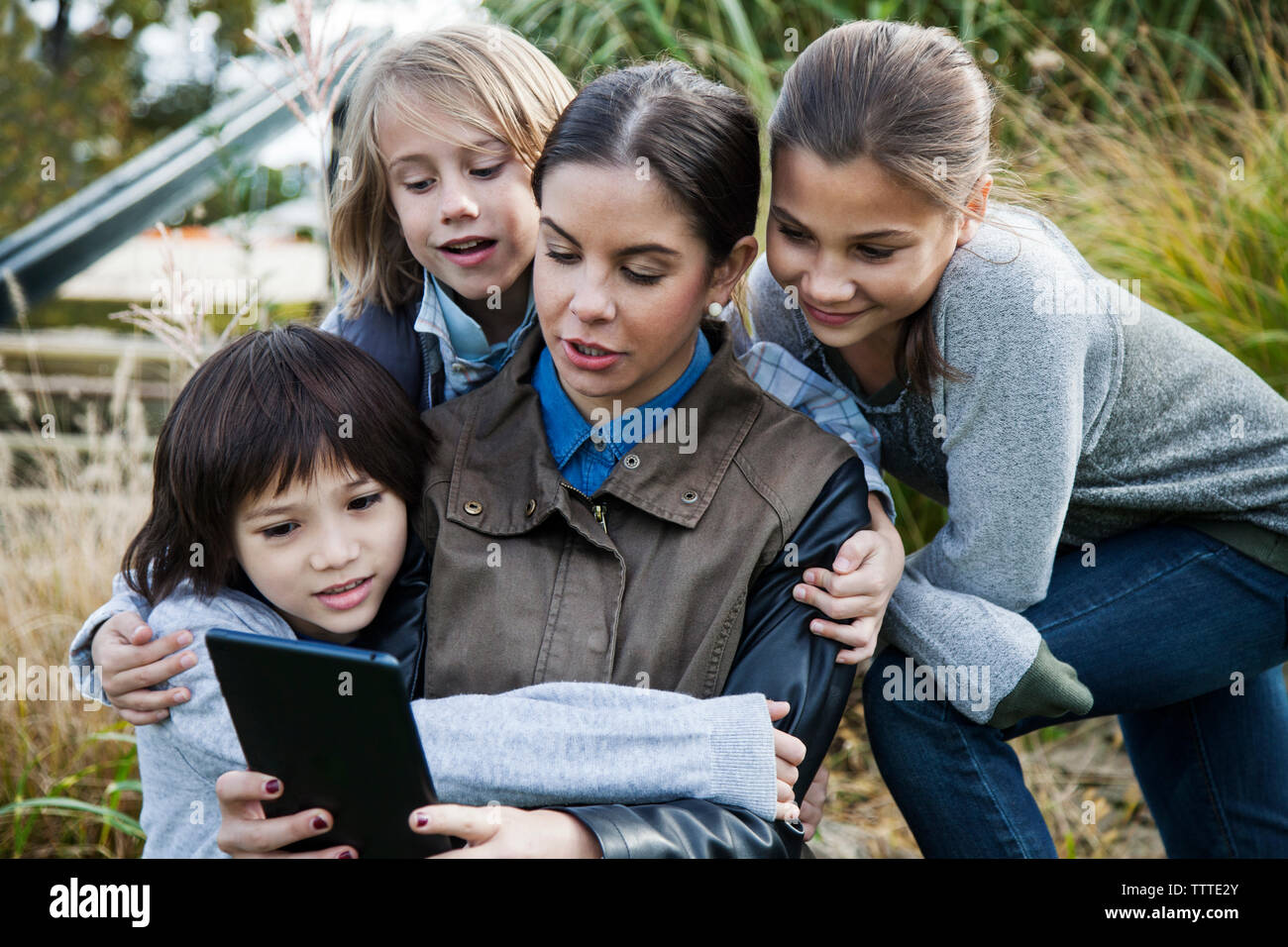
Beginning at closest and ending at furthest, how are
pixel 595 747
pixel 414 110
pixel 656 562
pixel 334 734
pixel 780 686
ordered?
pixel 334 734 → pixel 595 747 → pixel 780 686 → pixel 656 562 → pixel 414 110

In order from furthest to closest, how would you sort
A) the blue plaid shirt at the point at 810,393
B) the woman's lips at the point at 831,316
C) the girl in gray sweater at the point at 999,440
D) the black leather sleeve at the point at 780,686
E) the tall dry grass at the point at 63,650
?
the tall dry grass at the point at 63,650 → the blue plaid shirt at the point at 810,393 → the woman's lips at the point at 831,316 → the girl in gray sweater at the point at 999,440 → the black leather sleeve at the point at 780,686

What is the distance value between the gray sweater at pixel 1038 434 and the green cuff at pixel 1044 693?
19 mm

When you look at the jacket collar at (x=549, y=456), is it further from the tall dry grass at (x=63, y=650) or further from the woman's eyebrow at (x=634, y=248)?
the tall dry grass at (x=63, y=650)

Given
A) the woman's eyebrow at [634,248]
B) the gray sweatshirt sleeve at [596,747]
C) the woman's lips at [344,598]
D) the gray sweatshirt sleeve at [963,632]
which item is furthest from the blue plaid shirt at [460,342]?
the gray sweatshirt sleeve at [963,632]

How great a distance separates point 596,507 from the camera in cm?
208

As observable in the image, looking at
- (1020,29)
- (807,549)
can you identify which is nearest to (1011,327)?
(807,549)

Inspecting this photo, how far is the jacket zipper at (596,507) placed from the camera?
6.81 feet

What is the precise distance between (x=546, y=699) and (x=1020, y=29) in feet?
16.0

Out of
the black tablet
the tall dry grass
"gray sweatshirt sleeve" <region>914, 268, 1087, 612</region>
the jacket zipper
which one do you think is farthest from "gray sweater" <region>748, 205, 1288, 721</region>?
the tall dry grass

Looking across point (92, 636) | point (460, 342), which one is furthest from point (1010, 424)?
point (92, 636)

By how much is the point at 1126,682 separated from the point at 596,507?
45.3 inches

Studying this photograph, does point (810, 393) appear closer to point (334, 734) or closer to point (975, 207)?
point (975, 207)
